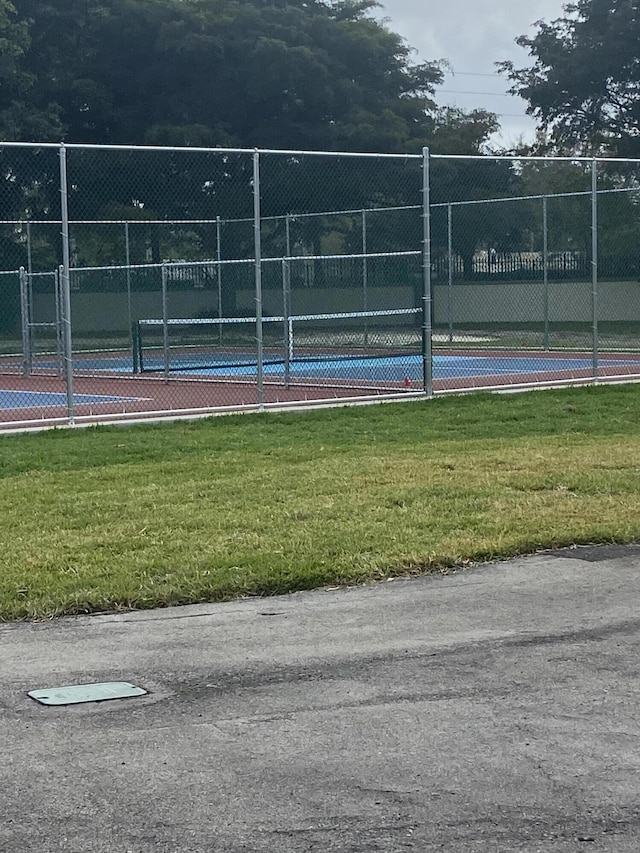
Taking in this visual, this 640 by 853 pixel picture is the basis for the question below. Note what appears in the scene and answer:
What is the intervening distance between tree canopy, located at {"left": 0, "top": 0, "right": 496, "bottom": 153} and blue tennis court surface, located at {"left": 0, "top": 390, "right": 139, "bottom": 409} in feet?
78.1

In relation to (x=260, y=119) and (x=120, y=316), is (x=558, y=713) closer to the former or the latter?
(x=120, y=316)

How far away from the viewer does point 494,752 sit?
443 centimetres

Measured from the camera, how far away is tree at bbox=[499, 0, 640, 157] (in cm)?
4731

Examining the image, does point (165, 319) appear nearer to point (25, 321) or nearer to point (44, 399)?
point (44, 399)

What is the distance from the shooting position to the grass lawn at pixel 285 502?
7.05 metres

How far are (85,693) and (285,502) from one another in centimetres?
389

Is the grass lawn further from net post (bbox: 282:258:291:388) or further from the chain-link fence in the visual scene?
the chain-link fence

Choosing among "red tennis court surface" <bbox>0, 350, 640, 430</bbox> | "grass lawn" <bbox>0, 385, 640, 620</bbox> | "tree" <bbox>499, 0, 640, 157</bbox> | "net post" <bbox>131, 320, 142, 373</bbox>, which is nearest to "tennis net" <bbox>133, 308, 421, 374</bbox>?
"net post" <bbox>131, 320, 142, 373</bbox>

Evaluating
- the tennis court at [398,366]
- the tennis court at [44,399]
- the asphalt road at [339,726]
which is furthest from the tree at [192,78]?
the asphalt road at [339,726]

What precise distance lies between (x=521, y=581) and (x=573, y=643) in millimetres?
1211

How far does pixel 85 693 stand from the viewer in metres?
5.18

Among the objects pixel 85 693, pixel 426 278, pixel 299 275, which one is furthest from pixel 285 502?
pixel 299 275

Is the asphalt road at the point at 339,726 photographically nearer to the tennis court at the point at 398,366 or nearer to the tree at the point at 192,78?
the tennis court at the point at 398,366

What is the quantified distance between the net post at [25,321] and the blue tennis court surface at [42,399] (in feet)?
5.13
